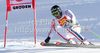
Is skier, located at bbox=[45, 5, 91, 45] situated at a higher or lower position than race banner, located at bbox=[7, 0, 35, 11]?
lower

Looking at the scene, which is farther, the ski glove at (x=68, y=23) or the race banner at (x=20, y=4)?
the race banner at (x=20, y=4)

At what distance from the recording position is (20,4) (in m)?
5.58

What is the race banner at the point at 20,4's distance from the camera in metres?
5.52

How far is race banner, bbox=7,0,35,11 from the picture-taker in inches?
217

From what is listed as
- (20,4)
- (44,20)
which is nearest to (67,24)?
(20,4)

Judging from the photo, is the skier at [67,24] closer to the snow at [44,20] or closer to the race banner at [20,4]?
the race banner at [20,4]

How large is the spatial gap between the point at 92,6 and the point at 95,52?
1118cm

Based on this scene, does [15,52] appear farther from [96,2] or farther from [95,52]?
[96,2]

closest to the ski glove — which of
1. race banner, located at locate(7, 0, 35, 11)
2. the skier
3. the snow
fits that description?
the skier

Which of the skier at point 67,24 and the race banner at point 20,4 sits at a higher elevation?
the race banner at point 20,4

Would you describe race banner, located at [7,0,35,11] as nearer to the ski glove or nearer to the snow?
the ski glove

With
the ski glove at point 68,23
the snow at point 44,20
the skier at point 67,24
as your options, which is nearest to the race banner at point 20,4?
the skier at point 67,24

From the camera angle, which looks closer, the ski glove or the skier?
the ski glove

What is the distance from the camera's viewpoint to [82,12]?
13.8m
